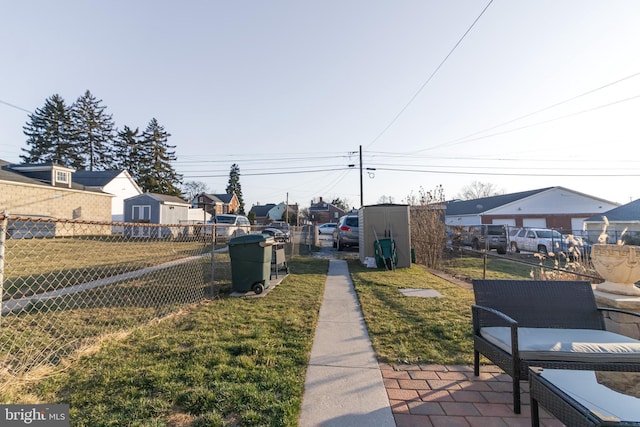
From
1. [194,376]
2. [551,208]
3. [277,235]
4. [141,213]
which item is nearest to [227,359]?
[194,376]

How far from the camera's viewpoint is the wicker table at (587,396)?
143 cm

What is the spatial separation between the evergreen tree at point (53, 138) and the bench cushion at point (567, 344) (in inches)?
2021

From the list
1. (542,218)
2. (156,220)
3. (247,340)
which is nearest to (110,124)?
(156,220)

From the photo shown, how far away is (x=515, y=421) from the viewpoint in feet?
7.13

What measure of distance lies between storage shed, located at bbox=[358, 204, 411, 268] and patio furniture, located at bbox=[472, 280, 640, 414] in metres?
6.85

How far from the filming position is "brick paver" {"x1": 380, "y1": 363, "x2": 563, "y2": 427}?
2.19 metres

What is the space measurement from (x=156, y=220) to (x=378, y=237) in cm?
2456

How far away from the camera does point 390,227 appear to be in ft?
32.7

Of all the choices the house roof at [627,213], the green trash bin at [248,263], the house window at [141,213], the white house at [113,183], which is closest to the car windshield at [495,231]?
the house roof at [627,213]

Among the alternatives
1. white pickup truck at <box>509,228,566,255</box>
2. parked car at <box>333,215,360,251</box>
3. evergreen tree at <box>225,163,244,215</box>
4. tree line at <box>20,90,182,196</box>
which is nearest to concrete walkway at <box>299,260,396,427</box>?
parked car at <box>333,215,360,251</box>

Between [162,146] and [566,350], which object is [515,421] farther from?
[162,146]

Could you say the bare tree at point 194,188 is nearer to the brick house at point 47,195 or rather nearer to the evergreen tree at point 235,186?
the evergreen tree at point 235,186

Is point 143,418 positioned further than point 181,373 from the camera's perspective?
No

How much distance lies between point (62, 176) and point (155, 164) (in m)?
23.9
